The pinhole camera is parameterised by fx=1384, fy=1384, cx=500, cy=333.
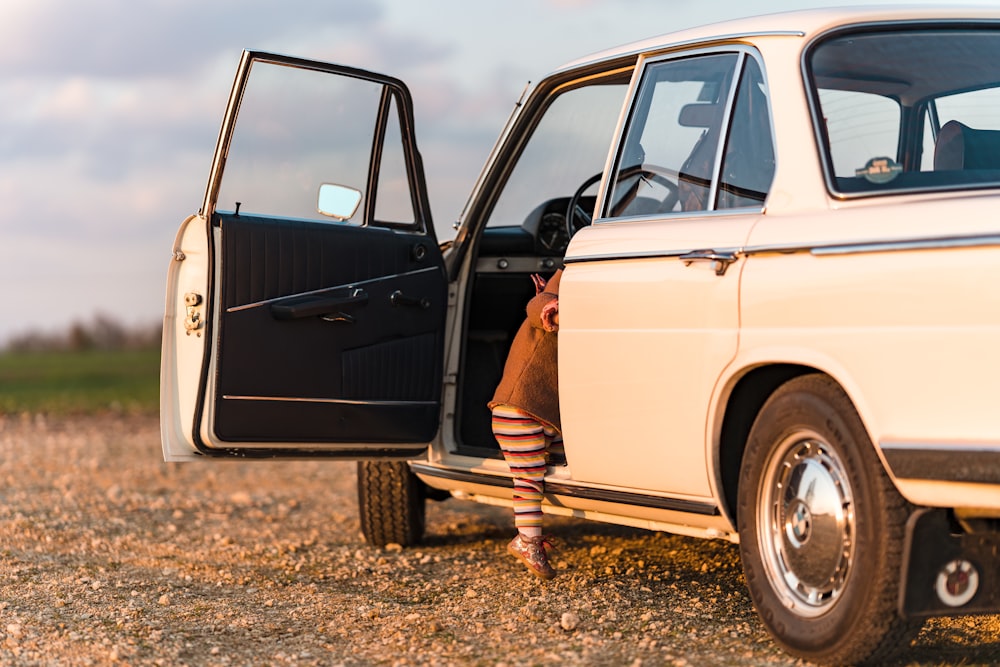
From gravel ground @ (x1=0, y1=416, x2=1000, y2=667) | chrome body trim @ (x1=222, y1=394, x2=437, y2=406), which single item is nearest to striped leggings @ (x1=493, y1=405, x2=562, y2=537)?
gravel ground @ (x1=0, y1=416, x2=1000, y2=667)

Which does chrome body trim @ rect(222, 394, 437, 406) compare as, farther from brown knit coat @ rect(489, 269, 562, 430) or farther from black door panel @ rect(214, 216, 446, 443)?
brown knit coat @ rect(489, 269, 562, 430)

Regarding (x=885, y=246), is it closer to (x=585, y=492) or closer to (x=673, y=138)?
(x=673, y=138)

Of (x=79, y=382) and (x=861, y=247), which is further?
(x=79, y=382)

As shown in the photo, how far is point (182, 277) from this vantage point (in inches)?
222

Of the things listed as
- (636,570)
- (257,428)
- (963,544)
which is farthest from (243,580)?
(963,544)

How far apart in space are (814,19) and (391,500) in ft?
11.6

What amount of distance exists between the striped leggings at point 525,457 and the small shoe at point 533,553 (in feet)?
0.12

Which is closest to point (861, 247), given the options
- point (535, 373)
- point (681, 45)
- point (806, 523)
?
point (806, 523)

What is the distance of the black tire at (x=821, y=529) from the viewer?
3898 millimetres

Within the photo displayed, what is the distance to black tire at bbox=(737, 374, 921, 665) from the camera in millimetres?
3898

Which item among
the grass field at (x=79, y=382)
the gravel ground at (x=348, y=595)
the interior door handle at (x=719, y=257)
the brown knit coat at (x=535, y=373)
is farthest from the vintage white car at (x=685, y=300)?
the grass field at (x=79, y=382)

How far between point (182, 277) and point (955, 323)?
3212 millimetres

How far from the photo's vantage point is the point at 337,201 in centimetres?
600

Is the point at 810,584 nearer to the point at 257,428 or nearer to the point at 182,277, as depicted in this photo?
the point at 257,428
